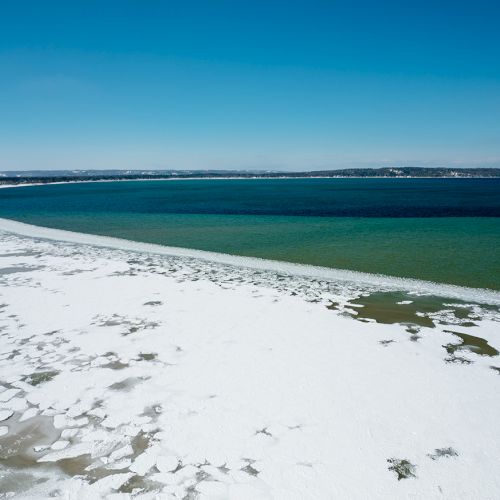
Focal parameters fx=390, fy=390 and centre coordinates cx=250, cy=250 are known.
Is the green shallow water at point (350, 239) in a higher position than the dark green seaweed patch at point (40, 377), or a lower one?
higher

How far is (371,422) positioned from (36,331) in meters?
6.80

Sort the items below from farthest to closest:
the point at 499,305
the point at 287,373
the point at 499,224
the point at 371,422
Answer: the point at 499,224
the point at 499,305
the point at 287,373
the point at 371,422

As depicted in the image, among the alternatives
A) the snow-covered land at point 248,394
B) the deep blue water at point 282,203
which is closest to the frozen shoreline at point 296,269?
the snow-covered land at point 248,394

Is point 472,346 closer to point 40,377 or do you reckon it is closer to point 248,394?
point 248,394

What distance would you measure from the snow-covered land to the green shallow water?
4239mm

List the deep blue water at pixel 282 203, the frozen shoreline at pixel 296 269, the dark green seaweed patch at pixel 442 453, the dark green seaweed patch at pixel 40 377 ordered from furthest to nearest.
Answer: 1. the deep blue water at pixel 282 203
2. the frozen shoreline at pixel 296 269
3. the dark green seaweed patch at pixel 40 377
4. the dark green seaweed patch at pixel 442 453

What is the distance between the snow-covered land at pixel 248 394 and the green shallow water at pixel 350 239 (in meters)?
4.24

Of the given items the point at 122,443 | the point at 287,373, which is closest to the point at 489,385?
the point at 287,373

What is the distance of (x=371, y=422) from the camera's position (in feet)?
17.1

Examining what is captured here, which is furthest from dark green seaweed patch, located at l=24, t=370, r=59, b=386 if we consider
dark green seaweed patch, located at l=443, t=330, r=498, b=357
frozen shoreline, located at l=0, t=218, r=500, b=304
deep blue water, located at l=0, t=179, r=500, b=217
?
deep blue water, located at l=0, t=179, r=500, b=217

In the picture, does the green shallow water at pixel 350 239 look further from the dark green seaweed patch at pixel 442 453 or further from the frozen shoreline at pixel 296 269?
the dark green seaweed patch at pixel 442 453

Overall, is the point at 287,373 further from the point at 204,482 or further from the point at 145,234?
the point at 145,234

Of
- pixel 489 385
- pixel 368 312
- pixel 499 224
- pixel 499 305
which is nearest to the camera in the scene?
pixel 489 385

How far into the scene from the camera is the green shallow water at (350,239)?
1506 centimetres
